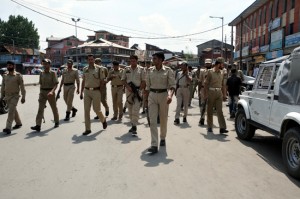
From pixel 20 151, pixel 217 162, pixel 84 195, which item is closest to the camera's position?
pixel 84 195

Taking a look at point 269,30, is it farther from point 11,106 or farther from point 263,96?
point 11,106

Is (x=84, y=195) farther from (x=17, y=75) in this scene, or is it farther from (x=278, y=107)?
(x=17, y=75)

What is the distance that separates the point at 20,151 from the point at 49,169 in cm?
147

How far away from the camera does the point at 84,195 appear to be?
412 centimetres

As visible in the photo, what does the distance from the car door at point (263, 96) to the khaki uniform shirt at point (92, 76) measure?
12.0 ft

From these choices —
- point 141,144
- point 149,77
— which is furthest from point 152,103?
point 141,144

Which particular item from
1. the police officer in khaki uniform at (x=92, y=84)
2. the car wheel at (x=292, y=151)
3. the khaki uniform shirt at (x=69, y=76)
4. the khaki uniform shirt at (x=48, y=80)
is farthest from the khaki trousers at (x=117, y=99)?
Answer: the car wheel at (x=292, y=151)

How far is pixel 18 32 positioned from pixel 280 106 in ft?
293

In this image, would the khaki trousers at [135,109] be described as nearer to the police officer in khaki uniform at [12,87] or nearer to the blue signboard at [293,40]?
the police officer in khaki uniform at [12,87]

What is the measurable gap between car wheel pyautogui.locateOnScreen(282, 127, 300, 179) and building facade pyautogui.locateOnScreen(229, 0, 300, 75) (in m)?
22.8

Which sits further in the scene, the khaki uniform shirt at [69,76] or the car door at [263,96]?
the khaki uniform shirt at [69,76]

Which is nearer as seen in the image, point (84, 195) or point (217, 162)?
point (84, 195)

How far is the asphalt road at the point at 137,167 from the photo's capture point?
4273mm

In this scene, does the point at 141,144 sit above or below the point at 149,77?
below
